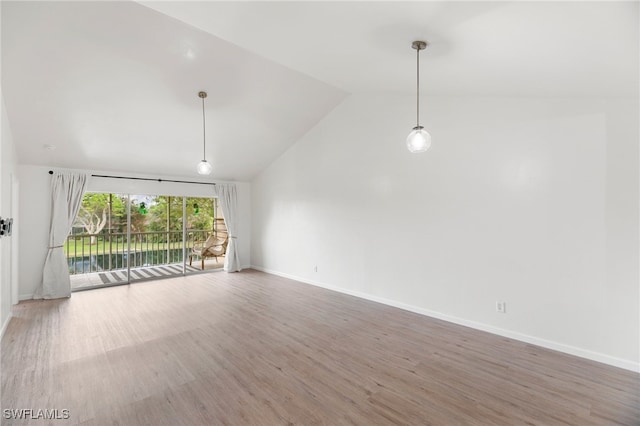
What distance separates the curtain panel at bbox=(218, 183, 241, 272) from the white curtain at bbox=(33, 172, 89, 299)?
107 inches

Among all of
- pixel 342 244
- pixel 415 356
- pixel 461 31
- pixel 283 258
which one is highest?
pixel 461 31

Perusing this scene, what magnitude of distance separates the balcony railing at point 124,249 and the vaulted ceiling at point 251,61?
1.79m

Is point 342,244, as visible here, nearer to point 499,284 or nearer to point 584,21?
point 499,284

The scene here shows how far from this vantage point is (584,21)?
1.74 m

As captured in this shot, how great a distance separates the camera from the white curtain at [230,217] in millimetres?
7371

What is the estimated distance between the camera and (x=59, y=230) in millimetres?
5305

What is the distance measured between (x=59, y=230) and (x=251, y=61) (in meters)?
4.65

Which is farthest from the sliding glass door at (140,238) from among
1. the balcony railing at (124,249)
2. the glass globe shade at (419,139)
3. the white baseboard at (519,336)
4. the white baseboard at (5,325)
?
the glass globe shade at (419,139)

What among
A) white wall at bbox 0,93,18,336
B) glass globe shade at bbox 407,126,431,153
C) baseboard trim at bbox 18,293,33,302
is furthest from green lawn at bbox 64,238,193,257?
glass globe shade at bbox 407,126,431,153

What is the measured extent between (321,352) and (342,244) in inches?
96.7

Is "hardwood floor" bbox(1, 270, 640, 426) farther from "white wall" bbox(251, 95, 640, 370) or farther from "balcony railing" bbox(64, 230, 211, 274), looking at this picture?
"balcony railing" bbox(64, 230, 211, 274)

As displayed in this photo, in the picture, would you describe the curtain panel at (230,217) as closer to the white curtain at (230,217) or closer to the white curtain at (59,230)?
the white curtain at (230,217)

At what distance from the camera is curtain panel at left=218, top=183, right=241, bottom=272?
7371mm

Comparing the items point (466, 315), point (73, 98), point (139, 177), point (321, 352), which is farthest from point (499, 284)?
point (139, 177)
